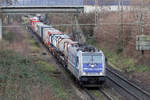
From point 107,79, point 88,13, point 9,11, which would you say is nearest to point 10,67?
point 107,79

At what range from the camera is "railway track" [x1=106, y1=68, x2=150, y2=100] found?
65.4ft

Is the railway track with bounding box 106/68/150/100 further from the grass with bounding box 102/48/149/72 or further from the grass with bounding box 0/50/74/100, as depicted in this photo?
the grass with bounding box 0/50/74/100

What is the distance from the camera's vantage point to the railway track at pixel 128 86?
19.9m

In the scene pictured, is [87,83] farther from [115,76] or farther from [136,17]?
[136,17]

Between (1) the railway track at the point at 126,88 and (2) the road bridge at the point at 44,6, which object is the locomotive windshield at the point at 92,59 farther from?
(2) the road bridge at the point at 44,6

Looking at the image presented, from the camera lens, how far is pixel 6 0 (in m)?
43.4

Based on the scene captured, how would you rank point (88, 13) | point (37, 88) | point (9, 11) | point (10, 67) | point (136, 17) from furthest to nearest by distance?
point (88, 13) < point (9, 11) < point (136, 17) < point (10, 67) < point (37, 88)

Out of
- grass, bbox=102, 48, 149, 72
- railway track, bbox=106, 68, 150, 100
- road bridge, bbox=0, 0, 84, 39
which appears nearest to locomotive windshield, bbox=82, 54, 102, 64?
railway track, bbox=106, 68, 150, 100

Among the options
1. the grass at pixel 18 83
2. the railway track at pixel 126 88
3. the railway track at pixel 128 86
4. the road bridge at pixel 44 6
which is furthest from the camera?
the road bridge at pixel 44 6

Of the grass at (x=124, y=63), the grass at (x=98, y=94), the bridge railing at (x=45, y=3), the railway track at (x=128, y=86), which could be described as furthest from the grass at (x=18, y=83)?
the bridge railing at (x=45, y=3)

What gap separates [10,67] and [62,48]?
8.89 meters

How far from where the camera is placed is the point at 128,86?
23.0 meters

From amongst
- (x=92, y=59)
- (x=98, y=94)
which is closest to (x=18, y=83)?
(x=98, y=94)

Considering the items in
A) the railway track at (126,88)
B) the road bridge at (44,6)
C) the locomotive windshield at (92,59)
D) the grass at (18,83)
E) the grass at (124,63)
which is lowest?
the railway track at (126,88)
